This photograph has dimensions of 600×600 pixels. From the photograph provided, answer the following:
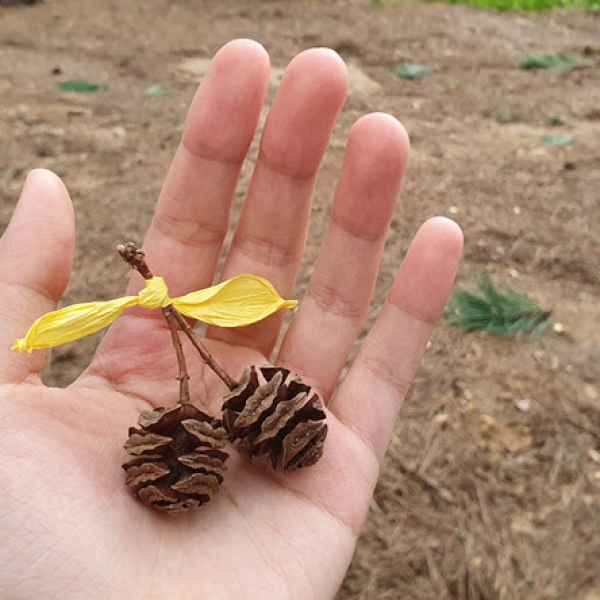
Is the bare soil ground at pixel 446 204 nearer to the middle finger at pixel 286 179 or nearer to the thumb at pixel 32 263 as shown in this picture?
the middle finger at pixel 286 179

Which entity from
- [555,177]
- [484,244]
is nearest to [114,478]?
[484,244]

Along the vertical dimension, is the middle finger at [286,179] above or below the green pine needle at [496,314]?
above

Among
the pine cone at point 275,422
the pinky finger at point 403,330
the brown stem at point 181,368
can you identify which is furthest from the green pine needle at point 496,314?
the brown stem at point 181,368

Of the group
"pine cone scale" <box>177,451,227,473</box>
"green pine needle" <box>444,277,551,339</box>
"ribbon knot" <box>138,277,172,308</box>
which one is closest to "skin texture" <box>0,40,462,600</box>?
"pine cone scale" <box>177,451,227,473</box>

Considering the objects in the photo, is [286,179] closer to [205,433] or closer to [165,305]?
[165,305]

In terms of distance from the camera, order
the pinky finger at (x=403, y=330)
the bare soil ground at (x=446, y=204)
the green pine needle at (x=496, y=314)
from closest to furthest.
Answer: the pinky finger at (x=403, y=330) → the bare soil ground at (x=446, y=204) → the green pine needle at (x=496, y=314)

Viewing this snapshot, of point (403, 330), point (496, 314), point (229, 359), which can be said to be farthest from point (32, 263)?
point (496, 314)
